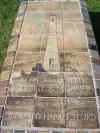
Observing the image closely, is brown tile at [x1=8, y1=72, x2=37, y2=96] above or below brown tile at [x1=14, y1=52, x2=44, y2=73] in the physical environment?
below

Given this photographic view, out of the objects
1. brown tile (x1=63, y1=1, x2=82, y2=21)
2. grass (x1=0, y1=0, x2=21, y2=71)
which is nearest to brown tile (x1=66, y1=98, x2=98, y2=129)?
brown tile (x1=63, y1=1, x2=82, y2=21)

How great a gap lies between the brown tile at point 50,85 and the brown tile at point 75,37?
1.24 meters

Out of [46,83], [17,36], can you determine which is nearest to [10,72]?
[46,83]

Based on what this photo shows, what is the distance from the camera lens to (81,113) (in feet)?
12.9

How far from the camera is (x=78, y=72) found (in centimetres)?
473

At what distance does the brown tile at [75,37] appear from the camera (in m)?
5.45

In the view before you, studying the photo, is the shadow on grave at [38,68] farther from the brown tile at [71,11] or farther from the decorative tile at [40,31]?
the brown tile at [71,11]

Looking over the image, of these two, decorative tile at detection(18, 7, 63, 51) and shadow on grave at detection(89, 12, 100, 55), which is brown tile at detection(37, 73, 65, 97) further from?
shadow on grave at detection(89, 12, 100, 55)

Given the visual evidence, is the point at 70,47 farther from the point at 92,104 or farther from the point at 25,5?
the point at 25,5

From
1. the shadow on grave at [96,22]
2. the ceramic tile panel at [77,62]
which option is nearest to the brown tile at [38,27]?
the ceramic tile panel at [77,62]

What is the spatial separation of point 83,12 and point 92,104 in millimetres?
4268

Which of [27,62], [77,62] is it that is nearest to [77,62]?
[77,62]

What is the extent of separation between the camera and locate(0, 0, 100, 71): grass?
353 inches

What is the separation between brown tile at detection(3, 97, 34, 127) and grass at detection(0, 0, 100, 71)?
4.40 m
